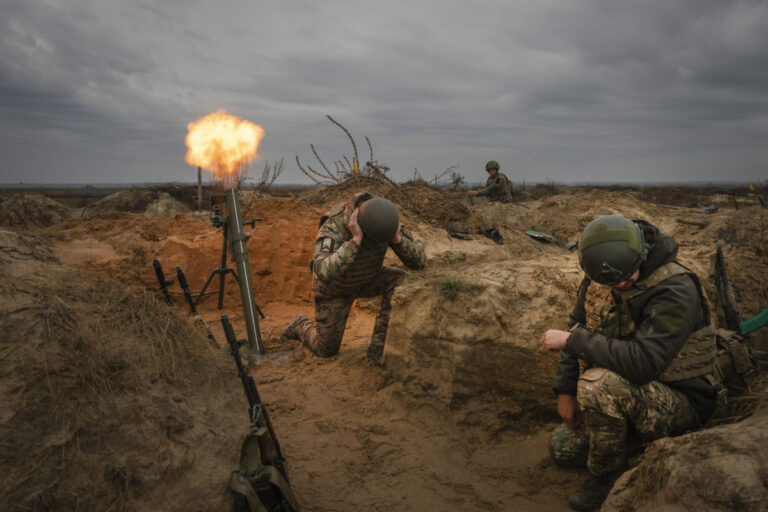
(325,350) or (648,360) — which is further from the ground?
(648,360)

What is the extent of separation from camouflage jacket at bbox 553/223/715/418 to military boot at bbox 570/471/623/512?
24.7 inches

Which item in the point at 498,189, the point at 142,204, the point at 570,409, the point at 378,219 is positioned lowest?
the point at 570,409

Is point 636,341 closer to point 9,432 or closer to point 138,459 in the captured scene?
point 138,459

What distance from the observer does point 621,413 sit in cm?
245

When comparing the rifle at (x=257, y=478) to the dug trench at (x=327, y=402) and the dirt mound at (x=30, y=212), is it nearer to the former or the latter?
the dug trench at (x=327, y=402)

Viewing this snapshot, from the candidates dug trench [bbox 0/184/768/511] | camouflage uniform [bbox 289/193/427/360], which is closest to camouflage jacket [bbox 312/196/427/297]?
camouflage uniform [bbox 289/193/427/360]

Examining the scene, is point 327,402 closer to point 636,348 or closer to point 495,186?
point 636,348

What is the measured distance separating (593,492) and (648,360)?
34.6 inches

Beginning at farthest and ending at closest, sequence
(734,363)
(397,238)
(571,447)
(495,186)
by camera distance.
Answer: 1. (495,186)
2. (397,238)
3. (571,447)
4. (734,363)

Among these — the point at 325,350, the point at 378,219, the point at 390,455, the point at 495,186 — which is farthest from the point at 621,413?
the point at 495,186

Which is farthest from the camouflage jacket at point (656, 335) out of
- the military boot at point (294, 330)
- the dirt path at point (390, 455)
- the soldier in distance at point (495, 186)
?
the soldier in distance at point (495, 186)

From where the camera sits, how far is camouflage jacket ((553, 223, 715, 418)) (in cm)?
228

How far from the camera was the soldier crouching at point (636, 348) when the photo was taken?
231cm

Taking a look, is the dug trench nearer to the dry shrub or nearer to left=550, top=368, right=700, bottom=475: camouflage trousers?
the dry shrub
